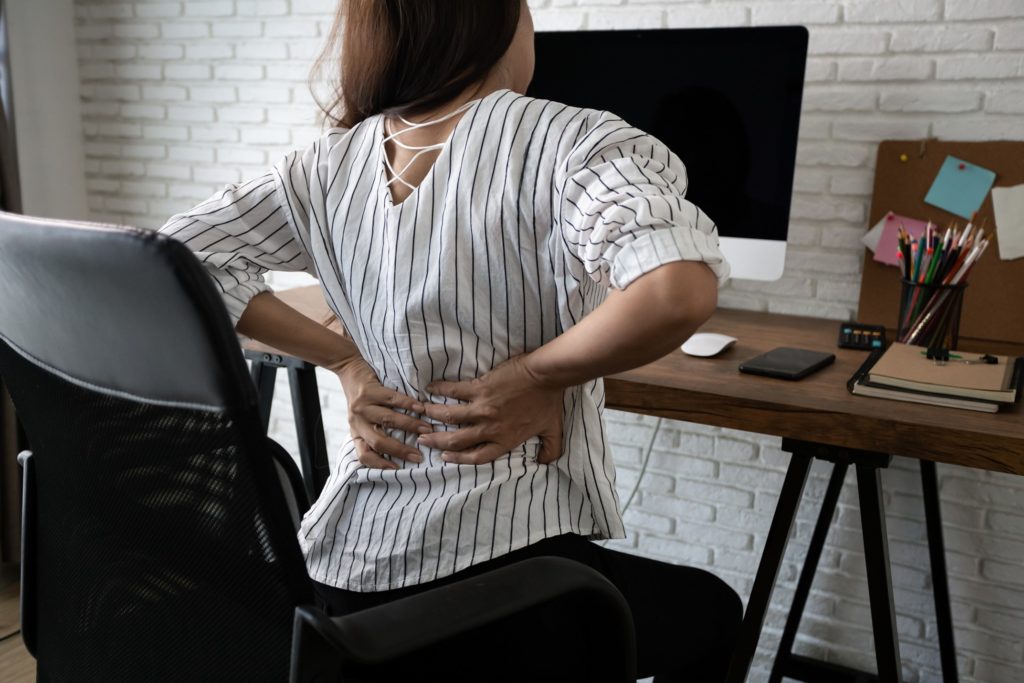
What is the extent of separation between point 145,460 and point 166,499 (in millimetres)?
34

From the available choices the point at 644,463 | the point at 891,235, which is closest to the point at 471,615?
the point at 891,235

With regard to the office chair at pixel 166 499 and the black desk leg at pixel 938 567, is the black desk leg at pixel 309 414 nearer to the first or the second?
the office chair at pixel 166 499

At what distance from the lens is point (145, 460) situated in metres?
0.67

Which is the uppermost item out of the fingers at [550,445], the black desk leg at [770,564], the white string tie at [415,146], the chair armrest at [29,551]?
the white string tie at [415,146]

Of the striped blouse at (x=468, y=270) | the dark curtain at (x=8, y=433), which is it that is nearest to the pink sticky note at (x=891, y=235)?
the striped blouse at (x=468, y=270)

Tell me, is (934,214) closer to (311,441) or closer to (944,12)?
(944,12)

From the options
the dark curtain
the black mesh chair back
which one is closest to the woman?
the black mesh chair back

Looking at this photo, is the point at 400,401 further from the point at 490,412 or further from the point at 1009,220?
the point at 1009,220

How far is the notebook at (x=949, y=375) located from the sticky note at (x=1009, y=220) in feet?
1.20

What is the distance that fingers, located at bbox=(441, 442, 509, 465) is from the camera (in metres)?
0.91

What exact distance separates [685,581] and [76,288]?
0.83 metres

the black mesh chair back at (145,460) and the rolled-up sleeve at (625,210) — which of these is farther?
the rolled-up sleeve at (625,210)

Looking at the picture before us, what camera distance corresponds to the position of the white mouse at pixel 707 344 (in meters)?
1.48

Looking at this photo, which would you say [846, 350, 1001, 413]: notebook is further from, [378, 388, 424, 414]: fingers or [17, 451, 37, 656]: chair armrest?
[17, 451, 37, 656]: chair armrest
